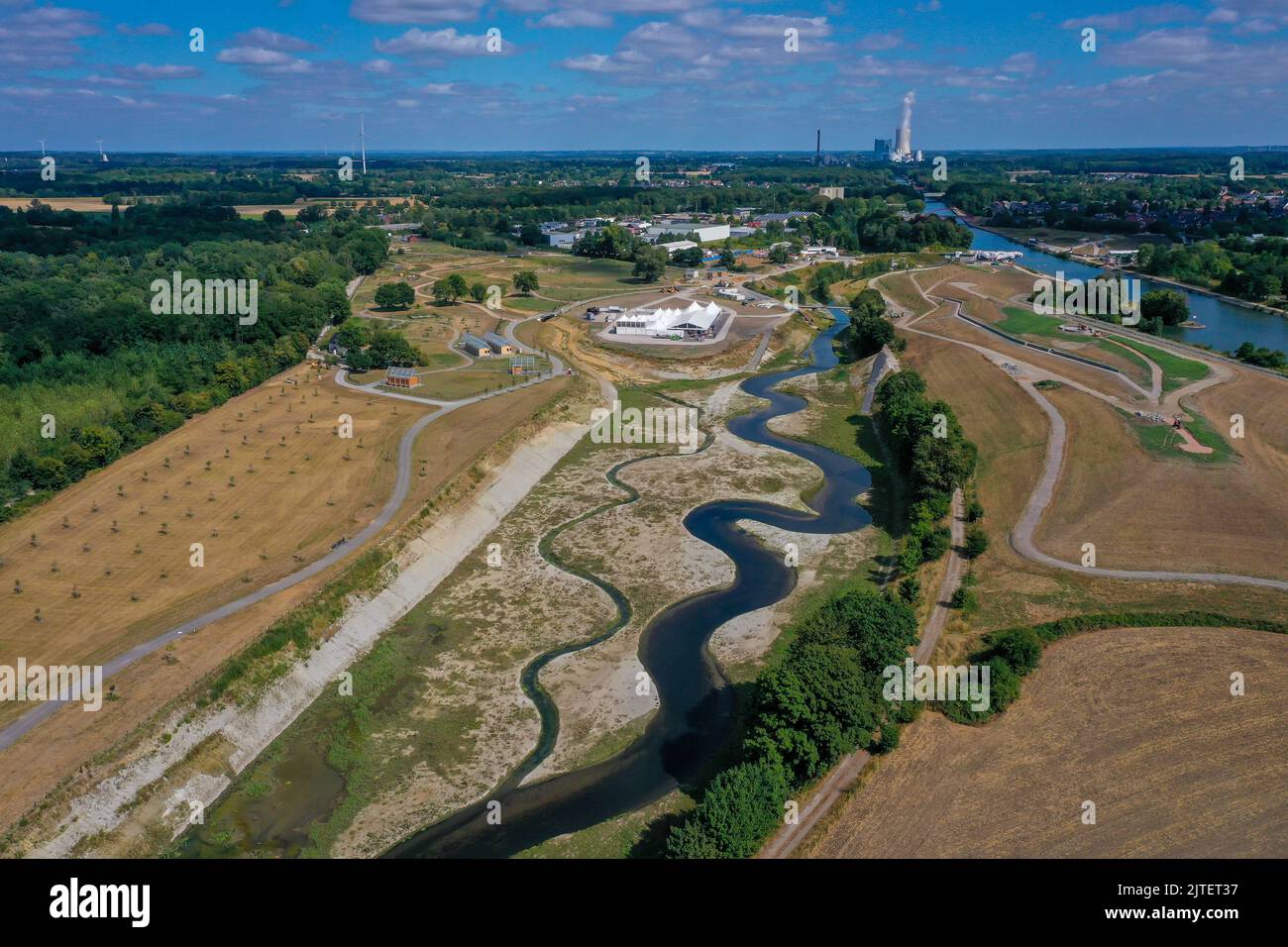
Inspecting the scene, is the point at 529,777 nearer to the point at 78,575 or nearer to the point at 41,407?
the point at 78,575

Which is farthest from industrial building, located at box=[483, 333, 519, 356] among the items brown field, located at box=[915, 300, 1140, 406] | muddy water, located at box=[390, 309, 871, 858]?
brown field, located at box=[915, 300, 1140, 406]

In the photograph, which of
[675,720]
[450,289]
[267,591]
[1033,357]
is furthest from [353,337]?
[1033,357]

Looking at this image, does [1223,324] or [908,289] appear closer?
[1223,324]

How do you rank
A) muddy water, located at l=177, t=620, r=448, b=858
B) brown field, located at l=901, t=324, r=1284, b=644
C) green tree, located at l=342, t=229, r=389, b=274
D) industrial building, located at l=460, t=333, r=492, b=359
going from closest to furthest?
→ muddy water, located at l=177, t=620, r=448, b=858 < brown field, located at l=901, t=324, r=1284, b=644 < industrial building, located at l=460, t=333, r=492, b=359 < green tree, located at l=342, t=229, r=389, b=274

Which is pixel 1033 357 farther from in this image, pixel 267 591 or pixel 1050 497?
pixel 267 591

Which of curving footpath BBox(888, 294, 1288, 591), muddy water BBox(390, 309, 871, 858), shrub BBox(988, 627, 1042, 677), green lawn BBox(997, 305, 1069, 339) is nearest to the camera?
muddy water BBox(390, 309, 871, 858)

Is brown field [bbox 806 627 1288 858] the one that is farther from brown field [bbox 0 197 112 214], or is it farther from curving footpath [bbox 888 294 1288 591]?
brown field [bbox 0 197 112 214]

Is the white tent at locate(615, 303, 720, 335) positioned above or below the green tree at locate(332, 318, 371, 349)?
above
